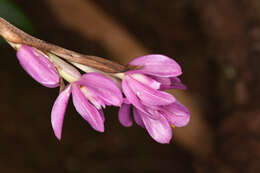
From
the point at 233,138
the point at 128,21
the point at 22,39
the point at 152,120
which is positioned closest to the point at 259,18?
the point at 233,138

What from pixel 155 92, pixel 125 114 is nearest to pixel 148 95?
pixel 155 92

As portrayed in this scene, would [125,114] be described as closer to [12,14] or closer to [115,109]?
[12,14]

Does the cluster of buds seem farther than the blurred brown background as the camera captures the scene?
No

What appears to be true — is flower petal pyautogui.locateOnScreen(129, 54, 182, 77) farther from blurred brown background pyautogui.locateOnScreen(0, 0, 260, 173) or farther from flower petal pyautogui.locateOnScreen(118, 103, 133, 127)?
blurred brown background pyautogui.locateOnScreen(0, 0, 260, 173)

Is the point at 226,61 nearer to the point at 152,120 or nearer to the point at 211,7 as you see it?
the point at 211,7

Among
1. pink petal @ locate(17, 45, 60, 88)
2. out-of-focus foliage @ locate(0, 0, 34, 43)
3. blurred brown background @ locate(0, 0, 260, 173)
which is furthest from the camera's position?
blurred brown background @ locate(0, 0, 260, 173)

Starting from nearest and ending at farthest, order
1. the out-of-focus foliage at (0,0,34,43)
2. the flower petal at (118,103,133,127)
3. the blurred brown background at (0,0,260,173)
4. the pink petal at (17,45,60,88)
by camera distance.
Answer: the pink petal at (17,45,60,88), the flower petal at (118,103,133,127), the out-of-focus foliage at (0,0,34,43), the blurred brown background at (0,0,260,173)

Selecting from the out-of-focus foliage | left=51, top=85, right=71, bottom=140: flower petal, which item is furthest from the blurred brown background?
left=51, top=85, right=71, bottom=140: flower petal

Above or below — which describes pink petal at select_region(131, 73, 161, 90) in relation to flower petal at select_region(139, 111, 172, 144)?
above

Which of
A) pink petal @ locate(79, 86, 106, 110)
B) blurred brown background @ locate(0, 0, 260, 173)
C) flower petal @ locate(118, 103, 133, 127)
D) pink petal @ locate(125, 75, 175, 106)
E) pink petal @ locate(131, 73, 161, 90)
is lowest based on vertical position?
blurred brown background @ locate(0, 0, 260, 173)
